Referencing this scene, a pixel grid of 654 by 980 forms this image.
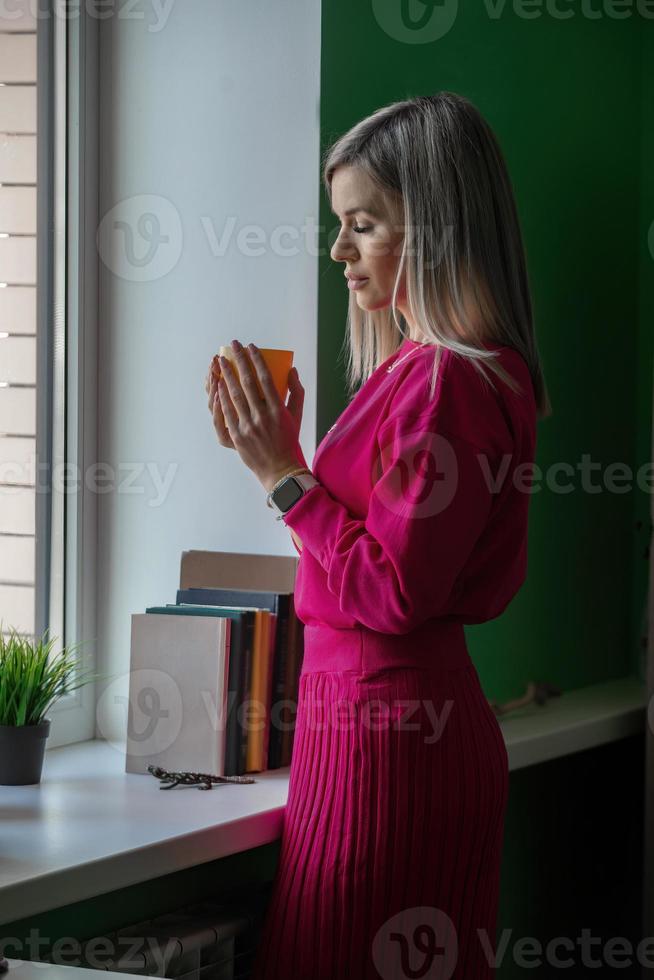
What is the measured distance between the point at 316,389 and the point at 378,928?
0.82 meters

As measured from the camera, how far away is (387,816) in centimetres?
154

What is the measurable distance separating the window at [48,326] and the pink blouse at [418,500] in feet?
2.13

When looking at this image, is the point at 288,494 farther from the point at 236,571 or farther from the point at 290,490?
the point at 236,571

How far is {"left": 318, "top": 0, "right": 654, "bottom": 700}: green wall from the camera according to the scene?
7.93ft

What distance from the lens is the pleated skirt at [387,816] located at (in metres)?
1.54

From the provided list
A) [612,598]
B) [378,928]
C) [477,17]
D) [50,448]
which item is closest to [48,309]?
[50,448]

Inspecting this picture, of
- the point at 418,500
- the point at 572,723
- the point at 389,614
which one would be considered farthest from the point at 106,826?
the point at 572,723

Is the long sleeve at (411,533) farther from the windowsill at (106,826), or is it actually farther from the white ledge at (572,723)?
the white ledge at (572,723)

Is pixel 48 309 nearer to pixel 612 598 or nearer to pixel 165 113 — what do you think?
pixel 165 113

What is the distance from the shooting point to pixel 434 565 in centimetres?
143

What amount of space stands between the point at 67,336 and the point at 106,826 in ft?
2.88

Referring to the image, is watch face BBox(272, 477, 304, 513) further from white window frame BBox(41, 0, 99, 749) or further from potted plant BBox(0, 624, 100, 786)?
white window frame BBox(41, 0, 99, 749)

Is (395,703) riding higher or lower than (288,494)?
lower

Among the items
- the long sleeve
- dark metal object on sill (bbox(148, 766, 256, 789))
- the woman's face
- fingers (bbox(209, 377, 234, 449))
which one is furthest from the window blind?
the long sleeve
